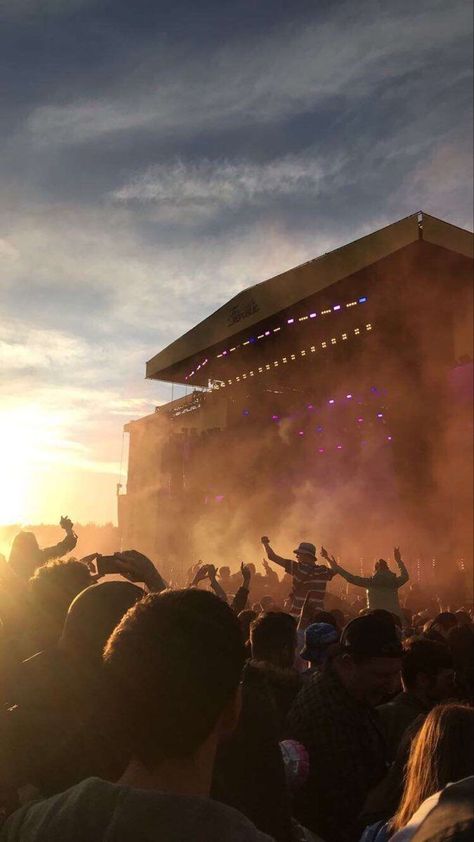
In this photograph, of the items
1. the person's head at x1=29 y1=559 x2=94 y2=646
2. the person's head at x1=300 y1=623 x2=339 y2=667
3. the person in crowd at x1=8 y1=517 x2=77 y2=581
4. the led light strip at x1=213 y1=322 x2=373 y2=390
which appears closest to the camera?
the person's head at x1=29 y1=559 x2=94 y2=646

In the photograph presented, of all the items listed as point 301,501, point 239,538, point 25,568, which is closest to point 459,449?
point 301,501

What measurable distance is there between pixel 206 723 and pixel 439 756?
0.87 m

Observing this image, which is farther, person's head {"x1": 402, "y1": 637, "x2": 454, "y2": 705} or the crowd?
person's head {"x1": 402, "y1": 637, "x2": 454, "y2": 705}

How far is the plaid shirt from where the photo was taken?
2.80 metres

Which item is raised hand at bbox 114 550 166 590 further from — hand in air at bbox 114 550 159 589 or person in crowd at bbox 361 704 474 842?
person in crowd at bbox 361 704 474 842

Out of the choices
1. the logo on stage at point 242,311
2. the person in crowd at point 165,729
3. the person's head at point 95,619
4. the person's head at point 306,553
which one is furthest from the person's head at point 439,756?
the logo on stage at point 242,311

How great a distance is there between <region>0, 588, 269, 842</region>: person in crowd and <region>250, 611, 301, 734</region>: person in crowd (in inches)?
82.3

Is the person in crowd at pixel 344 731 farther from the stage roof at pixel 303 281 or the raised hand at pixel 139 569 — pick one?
the stage roof at pixel 303 281

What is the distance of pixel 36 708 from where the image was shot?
2.19m

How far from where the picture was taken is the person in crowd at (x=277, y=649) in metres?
3.47

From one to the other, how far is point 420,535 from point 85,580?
16926mm

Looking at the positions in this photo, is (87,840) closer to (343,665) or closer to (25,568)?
(343,665)

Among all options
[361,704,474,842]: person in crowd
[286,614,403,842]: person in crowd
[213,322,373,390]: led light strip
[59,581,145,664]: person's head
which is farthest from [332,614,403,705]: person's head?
[213,322,373,390]: led light strip

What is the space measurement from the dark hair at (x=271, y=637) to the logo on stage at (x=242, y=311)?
55.5ft
